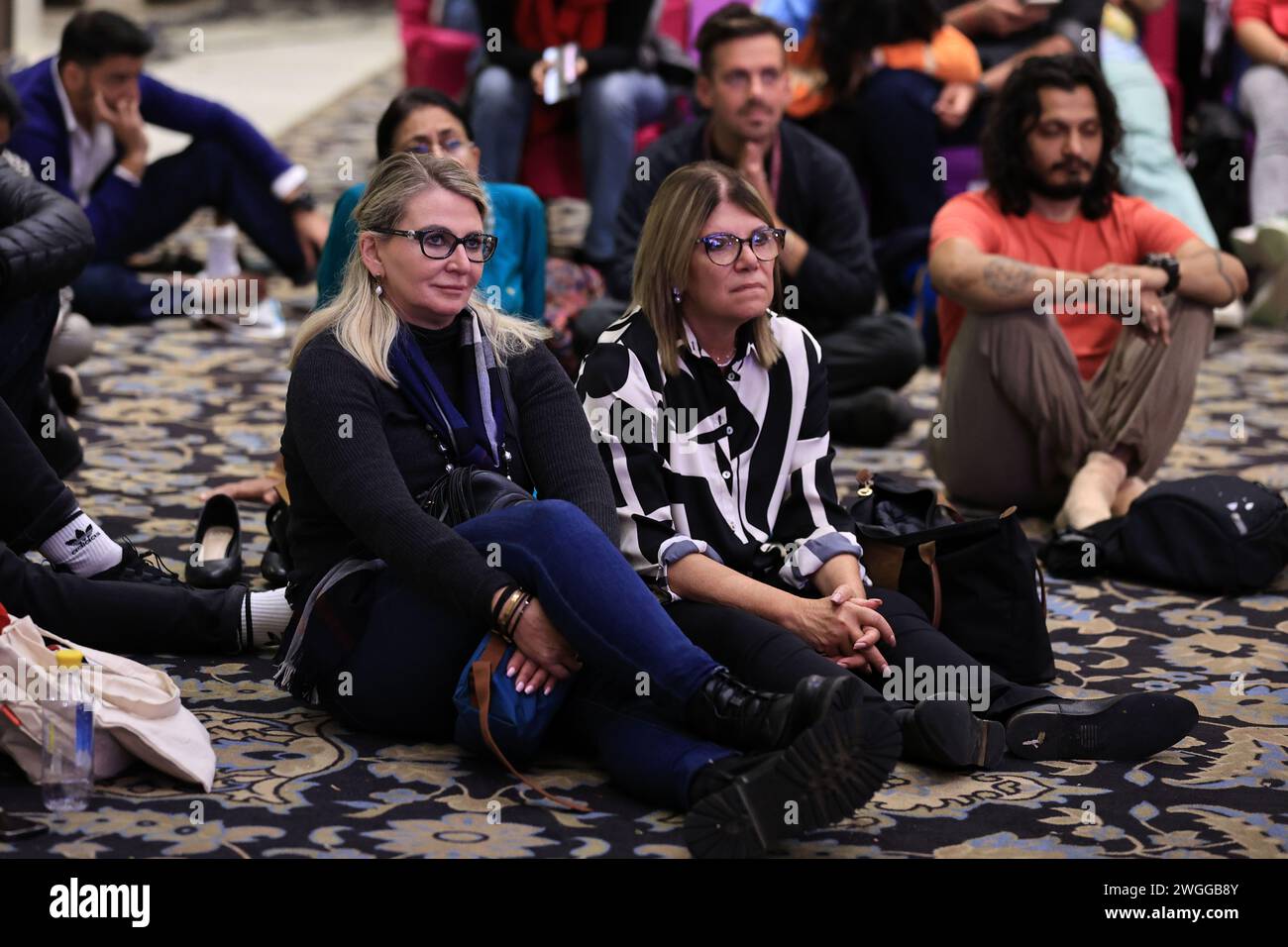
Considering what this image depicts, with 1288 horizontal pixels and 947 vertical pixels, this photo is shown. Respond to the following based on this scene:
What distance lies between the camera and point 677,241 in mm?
3229

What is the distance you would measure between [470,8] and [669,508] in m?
4.48

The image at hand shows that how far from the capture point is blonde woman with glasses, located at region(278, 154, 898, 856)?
2641 millimetres

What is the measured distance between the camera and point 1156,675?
3512 mm

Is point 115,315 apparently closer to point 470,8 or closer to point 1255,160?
point 470,8

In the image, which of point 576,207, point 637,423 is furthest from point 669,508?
point 576,207

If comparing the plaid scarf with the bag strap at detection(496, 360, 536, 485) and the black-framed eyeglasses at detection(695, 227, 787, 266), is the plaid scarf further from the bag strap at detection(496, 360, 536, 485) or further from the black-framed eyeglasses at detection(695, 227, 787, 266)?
the black-framed eyeglasses at detection(695, 227, 787, 266)

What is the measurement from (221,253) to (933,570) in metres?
3.77

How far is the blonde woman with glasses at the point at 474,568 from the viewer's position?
8.66ft

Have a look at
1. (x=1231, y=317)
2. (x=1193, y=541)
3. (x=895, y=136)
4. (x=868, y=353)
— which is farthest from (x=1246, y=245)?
(x=1193, y=541)

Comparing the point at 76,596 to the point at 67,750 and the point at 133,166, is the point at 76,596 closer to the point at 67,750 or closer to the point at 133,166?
the point at 67,750

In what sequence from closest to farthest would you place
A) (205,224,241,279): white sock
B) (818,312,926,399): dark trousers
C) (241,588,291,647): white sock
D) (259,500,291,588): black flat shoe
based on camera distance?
(241,588,291,647): white sock → (259,500,291,588): black flat shoe → (818,312,926,399): dark trousers → (205,224,241,279): white sock

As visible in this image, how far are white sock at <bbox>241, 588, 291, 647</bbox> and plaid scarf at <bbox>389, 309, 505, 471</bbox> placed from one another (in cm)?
56

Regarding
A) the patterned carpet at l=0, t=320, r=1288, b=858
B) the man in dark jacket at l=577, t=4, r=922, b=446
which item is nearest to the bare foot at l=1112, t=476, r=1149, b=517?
the patterned carpet at l=0, t=320, r=1288, b=858

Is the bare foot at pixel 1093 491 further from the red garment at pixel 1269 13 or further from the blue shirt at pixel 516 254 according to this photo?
the red garment at pixel 1269 13
